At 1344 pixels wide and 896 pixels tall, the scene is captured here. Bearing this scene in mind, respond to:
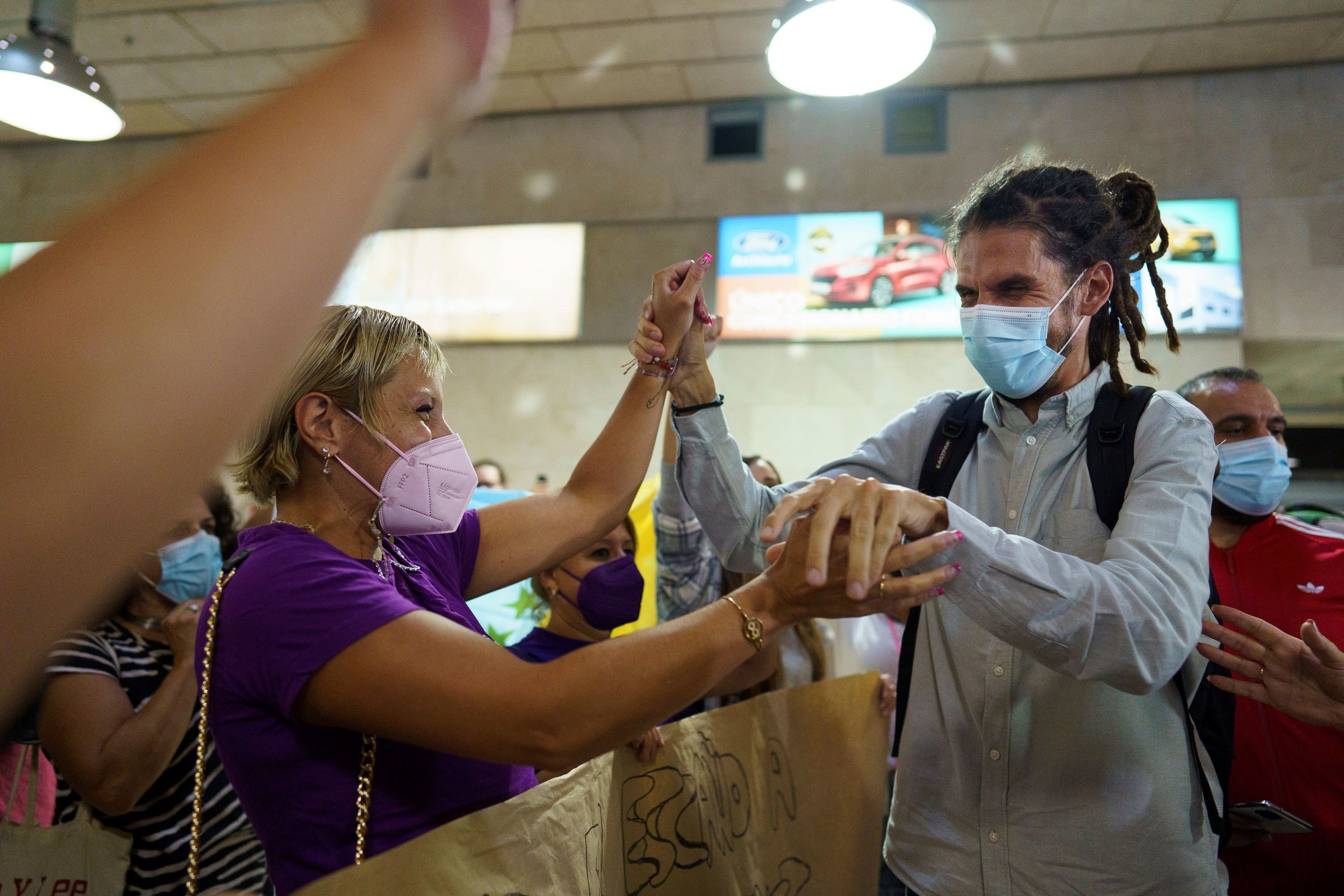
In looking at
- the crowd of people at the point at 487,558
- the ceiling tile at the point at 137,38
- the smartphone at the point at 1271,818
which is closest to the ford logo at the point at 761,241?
the ceiling tile at the point at 137,38

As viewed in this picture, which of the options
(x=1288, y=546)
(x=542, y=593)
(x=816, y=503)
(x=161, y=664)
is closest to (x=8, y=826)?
(x=161, y=664)

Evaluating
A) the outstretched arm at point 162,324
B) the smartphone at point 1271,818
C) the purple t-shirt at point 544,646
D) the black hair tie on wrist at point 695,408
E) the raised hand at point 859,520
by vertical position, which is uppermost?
the black hair tie on wrist at point 695,408

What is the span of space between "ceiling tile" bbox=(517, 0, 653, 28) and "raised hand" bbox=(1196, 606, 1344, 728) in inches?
218

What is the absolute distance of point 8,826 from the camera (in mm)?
1702

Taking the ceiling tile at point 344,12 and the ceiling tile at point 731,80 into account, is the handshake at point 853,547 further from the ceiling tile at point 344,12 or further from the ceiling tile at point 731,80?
the ceiling tile at point 731,80

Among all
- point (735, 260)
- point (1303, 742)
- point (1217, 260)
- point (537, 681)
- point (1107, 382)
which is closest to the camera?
point (537, 681)

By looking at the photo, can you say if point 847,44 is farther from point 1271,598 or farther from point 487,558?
point 487,558

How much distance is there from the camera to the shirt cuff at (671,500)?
2152 millimetres

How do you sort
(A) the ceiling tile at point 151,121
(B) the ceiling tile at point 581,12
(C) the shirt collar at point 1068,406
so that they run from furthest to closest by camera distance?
1. (A) the ceiling tile at point 151,121
2. (B) the ceiling tile at point 581,12
3. (C) the shirt collar at point 1068,406

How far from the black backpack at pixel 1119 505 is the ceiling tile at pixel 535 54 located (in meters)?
5.65

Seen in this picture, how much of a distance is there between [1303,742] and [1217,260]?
512 centimetres

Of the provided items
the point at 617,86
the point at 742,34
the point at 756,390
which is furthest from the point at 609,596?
the point at 617,86

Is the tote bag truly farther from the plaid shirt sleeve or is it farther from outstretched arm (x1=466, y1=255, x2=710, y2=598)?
the plaid shirt sleeve

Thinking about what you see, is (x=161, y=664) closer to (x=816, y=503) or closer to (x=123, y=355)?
(x=816, y=503)
